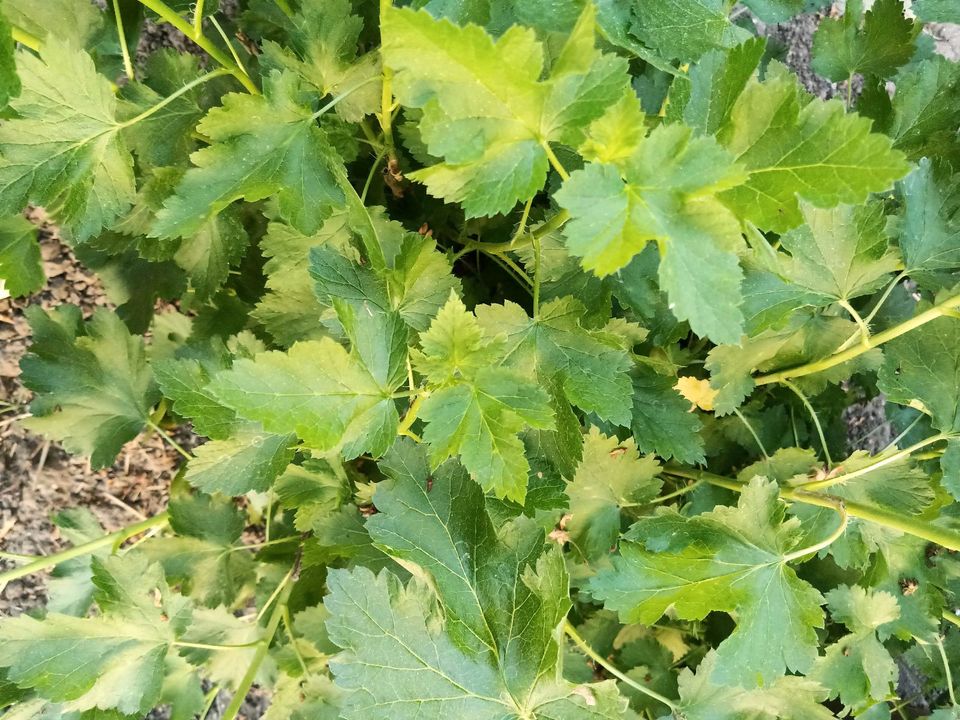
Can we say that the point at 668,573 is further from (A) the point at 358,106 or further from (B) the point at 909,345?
(A) the point at 358,106

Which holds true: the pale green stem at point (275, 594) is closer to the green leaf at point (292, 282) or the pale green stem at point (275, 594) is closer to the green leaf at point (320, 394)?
the green leaf at point (292, 282)

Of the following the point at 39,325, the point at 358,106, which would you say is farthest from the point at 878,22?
the point at 39,325

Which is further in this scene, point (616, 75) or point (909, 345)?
point (909, 345)

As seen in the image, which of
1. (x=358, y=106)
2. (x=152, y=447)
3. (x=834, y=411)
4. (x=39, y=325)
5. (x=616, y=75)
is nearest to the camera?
(x=616, y=75)

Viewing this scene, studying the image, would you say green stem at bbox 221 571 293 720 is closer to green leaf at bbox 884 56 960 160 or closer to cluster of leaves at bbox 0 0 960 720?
cluster of leaves at bbox 0 0 960 720

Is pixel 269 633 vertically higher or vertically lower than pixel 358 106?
lower

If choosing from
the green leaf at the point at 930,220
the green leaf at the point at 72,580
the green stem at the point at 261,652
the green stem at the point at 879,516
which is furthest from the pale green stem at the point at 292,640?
the green leaf at the point at 930,220

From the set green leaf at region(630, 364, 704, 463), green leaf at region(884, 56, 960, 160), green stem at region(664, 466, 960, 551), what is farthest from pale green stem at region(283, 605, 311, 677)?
green leaf at region(884, 56, 960, 160)
